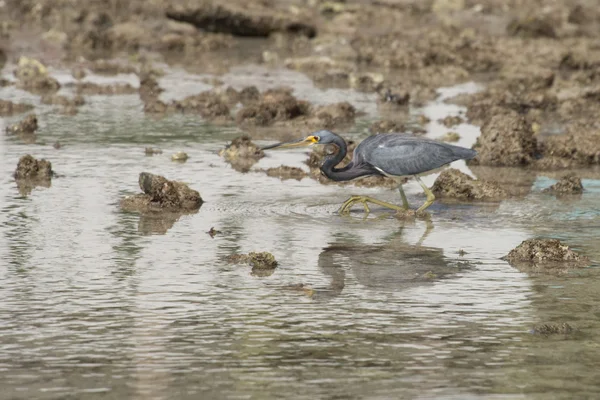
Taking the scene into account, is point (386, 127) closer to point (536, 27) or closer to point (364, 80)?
point (364, 80)

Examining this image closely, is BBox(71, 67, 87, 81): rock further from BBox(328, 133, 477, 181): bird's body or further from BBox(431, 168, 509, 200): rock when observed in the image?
BBox(328, 133, 477, 181): bird's body

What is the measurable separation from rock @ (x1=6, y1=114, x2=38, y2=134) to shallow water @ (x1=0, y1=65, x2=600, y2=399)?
3215 millimetres

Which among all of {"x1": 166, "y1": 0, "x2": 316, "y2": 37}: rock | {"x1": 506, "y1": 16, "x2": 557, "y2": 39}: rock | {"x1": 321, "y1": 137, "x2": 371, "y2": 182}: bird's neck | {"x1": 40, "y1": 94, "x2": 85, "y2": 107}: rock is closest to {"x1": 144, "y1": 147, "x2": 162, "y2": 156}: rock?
{"x1": 321, "y1": 137, "x2": 371, "y2": 182}: bird's neck

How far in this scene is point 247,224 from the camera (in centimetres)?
1246

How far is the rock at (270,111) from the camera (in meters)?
19.5

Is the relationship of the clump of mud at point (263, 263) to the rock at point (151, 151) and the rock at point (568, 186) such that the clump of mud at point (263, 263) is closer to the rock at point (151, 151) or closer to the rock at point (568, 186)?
the rock at point (568, 186)

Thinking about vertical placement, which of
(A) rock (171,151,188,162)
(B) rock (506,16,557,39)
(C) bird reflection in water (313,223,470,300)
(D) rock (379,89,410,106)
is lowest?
(C) bird reflection in water (313,223,470,300)

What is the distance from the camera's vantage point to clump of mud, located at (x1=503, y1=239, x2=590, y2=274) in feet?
35.4

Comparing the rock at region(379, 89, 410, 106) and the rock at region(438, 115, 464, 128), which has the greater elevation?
the rock at region(379, 89, 410, 106)

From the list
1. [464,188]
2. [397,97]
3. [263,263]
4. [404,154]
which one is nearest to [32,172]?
[404,154]

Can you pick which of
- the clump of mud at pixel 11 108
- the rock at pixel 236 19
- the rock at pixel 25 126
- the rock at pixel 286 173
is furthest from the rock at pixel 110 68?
the rock at pixel 286 173

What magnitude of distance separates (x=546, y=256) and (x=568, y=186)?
11.6 feet

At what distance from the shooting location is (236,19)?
32969 mm

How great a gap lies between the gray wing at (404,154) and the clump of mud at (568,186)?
152 centimetres
